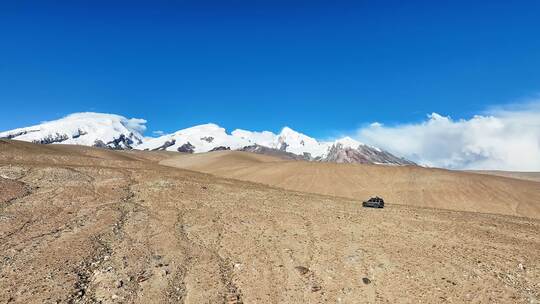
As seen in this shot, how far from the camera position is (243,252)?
1023 inches

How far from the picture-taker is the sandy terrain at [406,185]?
2835 inches

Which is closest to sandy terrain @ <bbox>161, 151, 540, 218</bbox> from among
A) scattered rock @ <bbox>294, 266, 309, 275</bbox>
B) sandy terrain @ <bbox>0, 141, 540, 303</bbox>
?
sandy terrain @ <bbox>0, 141, 540, 303</bbox>

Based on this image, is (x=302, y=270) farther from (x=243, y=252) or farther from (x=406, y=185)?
(x=406, y=185)

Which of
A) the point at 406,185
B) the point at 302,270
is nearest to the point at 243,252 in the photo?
the point at 302,270

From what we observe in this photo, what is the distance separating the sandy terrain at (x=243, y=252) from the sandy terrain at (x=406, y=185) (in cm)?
3314

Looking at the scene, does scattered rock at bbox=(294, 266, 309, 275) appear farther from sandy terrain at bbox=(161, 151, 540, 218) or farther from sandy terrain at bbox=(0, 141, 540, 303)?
sandy terrain at bbox=(161, 151, 540, 218)

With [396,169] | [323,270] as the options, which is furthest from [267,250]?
[396,169]

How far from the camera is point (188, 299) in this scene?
19281mm

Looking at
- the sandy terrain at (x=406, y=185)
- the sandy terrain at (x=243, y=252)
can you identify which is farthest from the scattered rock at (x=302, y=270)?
the sandy terrain at (x=406, y=185)

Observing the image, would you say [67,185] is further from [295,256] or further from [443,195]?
[443,195]

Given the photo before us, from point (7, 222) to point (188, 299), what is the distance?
17.6 metres

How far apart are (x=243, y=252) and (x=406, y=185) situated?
63.0 metres

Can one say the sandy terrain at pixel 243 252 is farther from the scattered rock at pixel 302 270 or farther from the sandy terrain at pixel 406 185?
the sandy terrain at pixel 406 185

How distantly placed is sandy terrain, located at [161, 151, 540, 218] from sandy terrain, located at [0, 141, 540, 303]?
33.1 m
